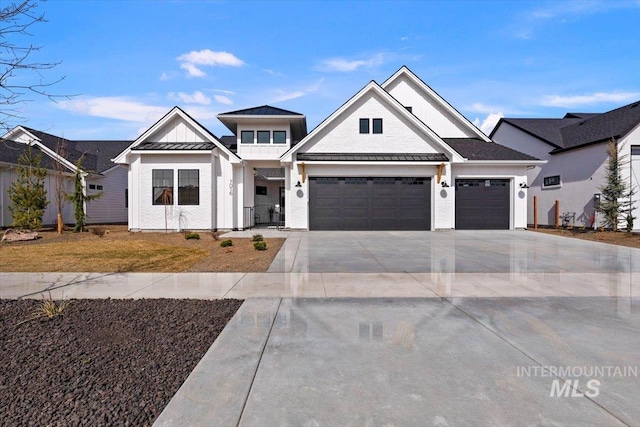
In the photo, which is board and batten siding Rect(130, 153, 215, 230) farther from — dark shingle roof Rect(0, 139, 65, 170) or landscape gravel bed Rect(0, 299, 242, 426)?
landscape gravel bed Rect(0, 299, 242, 426)

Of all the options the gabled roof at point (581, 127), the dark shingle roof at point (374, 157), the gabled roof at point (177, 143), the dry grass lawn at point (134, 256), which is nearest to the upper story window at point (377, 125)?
the dark shingle roof at point (374, 157)

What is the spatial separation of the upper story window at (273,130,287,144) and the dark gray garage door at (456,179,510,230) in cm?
982

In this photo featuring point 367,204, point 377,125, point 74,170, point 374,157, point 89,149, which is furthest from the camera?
point 89,149

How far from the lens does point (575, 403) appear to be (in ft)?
8.97

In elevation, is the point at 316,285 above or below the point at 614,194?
below

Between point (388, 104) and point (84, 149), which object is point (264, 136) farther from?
point (84, 149)

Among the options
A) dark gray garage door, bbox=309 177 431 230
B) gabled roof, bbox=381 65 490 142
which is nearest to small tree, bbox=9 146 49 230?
dark gray garage door, bbox=309 177 431 230

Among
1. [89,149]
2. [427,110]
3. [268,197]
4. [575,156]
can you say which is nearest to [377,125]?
[427,110]

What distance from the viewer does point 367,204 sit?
17859mm

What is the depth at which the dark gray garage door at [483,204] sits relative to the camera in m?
18.6

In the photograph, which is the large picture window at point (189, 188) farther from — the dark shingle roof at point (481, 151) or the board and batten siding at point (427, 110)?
the dark shingle roof at point (481, 151)

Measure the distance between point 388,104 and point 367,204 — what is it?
5.31 m

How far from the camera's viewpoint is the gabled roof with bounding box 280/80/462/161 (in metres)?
17.6

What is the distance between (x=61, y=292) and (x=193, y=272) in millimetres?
2409
